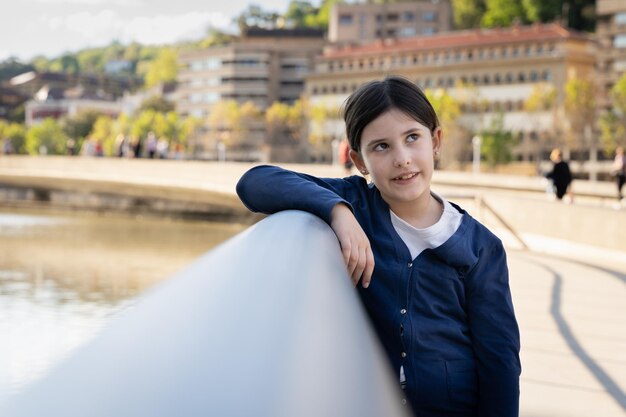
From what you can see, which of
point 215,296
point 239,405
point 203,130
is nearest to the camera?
point 239,405

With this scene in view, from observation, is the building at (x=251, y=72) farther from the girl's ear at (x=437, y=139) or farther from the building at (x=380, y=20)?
the girl's ear at (x=437, y=139)

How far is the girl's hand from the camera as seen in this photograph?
223cm

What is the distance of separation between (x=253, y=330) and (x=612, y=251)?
52.4ft

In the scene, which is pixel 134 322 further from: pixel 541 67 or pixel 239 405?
pixel 541 67

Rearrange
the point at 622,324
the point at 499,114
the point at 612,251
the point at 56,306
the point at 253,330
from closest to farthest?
the point at 253,330 < the point at 622,324 < the point at 612,251 < the point at 56,306 < the point at 499,114

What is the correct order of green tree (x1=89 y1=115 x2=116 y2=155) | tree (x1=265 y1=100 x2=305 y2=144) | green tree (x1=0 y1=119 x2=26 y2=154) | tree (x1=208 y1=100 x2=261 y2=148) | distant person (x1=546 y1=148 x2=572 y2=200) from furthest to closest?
1. green tree (x1=0 y1=119 x2=26 y2=154)
2. green tree (x1=89 y1=115 x2=116 y2=155)
3. tree (x1=208 y1=100 x2=261 y2=148)
4. tree (x1=265 y1=100 x2=305 y2=144)
5. distant person (x1=546 y1=148 x2=572 y2=200)

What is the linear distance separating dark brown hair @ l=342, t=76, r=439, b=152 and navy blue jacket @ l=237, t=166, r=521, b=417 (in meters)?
0.17

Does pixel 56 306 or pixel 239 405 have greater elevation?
pixel 239 405

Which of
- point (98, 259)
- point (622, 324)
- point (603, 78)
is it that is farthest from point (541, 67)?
Answer: point (622, 324)

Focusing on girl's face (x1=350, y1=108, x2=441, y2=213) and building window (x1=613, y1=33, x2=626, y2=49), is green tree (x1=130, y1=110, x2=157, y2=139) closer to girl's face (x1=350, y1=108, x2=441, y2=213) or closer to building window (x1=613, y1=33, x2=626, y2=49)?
building window (x1=613, y1=33, x2=626, y2=49)

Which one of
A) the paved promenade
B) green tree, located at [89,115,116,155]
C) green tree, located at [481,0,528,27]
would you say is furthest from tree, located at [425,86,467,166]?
the paved promenade

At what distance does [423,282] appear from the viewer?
2494mm

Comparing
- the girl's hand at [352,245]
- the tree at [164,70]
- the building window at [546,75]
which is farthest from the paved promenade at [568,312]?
the tree at [164,70]

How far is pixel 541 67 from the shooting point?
95625mm
